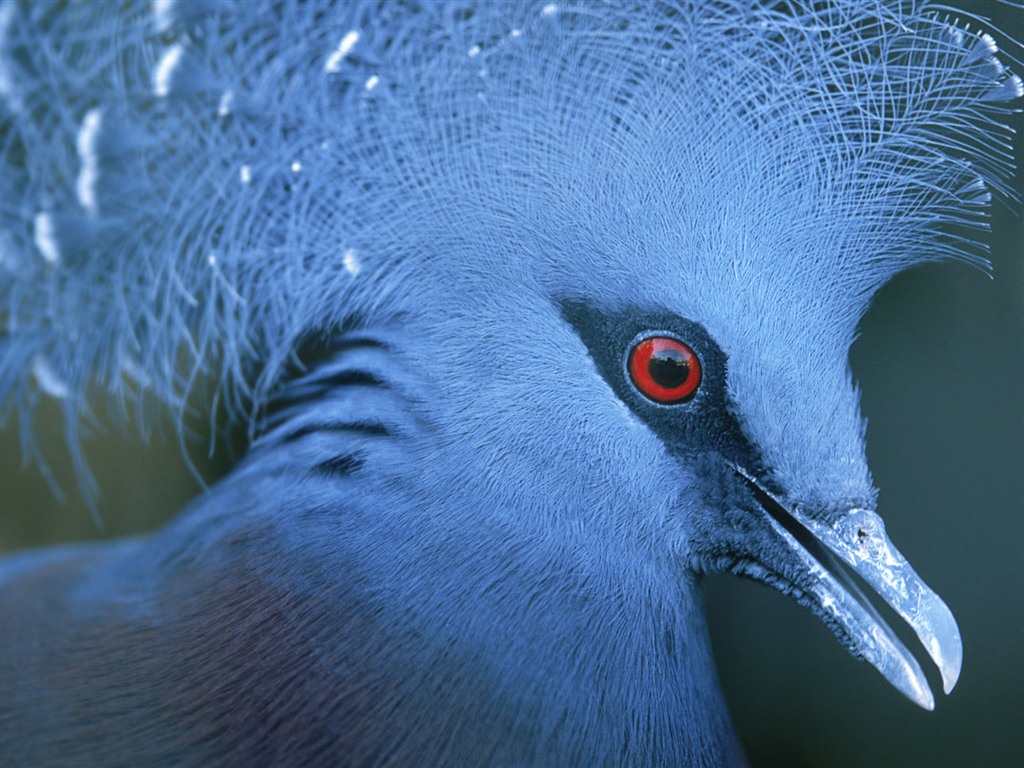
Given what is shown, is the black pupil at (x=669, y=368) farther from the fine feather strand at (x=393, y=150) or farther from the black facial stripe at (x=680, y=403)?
the fine feather strand at (x=393, y=150)

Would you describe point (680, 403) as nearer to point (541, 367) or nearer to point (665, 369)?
point (665, 369)

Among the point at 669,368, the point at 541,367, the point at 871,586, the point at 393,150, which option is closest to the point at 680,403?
the point at 669,368

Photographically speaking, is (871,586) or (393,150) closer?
(871,586)

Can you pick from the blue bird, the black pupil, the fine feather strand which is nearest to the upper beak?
the blue bird

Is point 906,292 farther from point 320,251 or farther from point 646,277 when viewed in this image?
point 320,251

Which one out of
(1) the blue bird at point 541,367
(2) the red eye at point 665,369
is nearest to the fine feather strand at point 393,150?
(1) the blue bird at point 541,367
